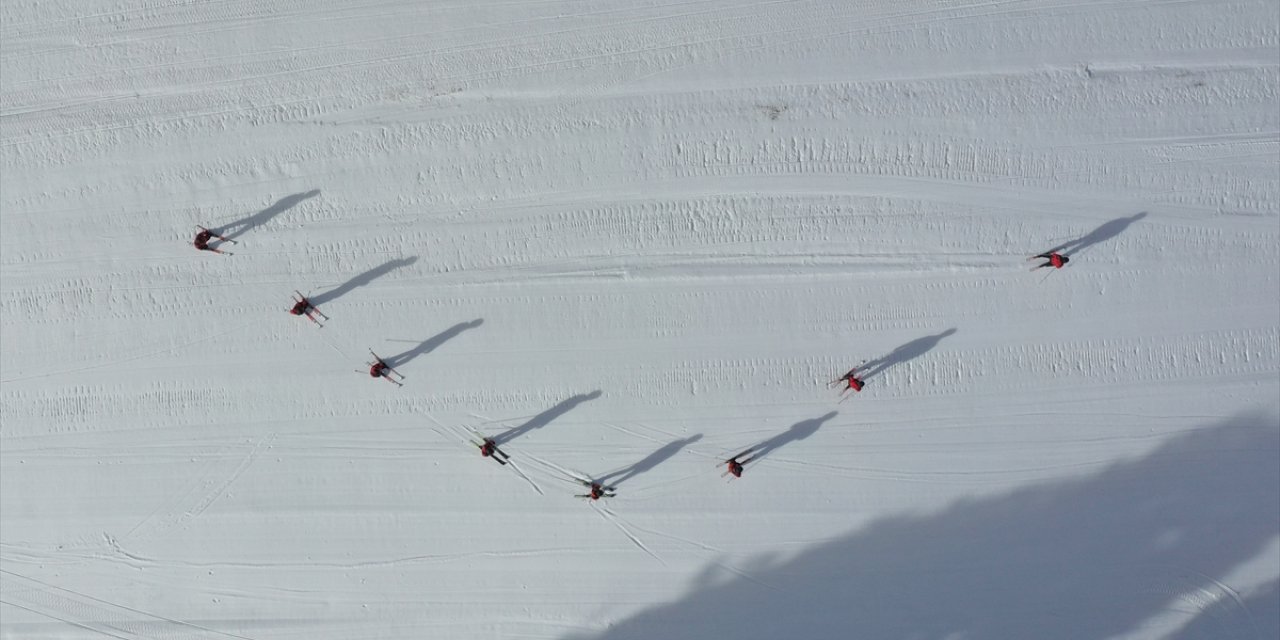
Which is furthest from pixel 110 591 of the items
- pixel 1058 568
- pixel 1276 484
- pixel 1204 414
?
pixel 1276 484

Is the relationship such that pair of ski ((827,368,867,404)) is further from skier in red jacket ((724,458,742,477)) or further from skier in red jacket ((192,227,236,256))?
skier in red jacket ((192,227,236,256))

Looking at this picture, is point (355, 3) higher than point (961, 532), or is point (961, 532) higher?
point (355, 3)

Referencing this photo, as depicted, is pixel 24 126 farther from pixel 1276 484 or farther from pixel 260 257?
pixel 1276 484

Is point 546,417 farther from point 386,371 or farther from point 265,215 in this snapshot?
point 265,215

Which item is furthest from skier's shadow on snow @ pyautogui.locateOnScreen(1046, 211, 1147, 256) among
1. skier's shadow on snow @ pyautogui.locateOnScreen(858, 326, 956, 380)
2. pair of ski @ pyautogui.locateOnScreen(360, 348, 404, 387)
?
pair of ski @ pyautogui.locateOnScreen(360, 348, 404, 387)

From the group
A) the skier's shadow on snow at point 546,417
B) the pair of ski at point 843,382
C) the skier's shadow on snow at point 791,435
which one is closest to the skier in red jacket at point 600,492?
the skier's shadow on snow at point 546,417

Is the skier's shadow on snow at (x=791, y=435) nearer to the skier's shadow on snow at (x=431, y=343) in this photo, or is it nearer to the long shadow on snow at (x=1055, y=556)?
the long shadow on snow at (x=1055, y=556)

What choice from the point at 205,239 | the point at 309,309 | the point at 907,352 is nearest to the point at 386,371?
the point at 309,309
